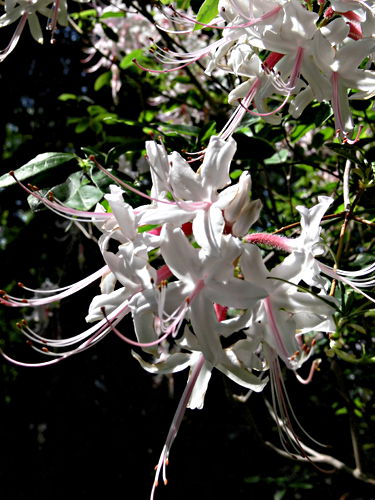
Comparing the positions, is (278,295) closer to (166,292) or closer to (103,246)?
(166,292)

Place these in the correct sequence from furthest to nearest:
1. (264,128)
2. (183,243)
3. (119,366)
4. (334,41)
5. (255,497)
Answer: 1. (255,497)
2. (119,366)
3. (264,128)
4. (334,41)
5. (183,243)

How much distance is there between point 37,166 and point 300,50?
61 centimetres


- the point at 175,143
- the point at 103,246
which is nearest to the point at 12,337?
the point at 175,143

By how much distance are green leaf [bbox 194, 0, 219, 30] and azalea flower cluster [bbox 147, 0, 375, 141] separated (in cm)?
10

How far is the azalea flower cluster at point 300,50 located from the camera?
0.98 metres

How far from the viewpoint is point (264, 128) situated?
1.54 m

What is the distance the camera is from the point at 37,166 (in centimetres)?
124

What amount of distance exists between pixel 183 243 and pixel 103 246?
→ 152mm

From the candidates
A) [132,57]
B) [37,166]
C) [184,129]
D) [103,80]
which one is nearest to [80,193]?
[37,166]

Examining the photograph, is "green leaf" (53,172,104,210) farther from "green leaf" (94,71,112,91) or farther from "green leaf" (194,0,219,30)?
"green leaf" (94,71,112,91)

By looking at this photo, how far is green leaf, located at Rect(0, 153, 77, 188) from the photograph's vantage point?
123cm

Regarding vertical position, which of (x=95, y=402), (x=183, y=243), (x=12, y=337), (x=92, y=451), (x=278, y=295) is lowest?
(x=92, y=451)

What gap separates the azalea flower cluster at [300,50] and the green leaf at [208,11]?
0.10 m

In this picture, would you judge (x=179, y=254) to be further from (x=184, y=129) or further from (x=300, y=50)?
(x=184, y=129)
